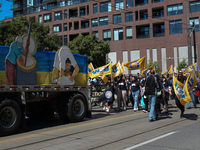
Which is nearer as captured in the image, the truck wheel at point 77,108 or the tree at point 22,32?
the truck wheel at point 77,108

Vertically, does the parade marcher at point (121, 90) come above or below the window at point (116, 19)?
below

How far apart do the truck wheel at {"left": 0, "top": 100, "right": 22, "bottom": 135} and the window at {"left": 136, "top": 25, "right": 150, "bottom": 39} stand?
4577cm

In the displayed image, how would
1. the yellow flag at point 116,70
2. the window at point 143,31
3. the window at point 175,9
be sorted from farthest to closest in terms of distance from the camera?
the window at point 143,31 < the window at point 175,9 < the yellow flag at point 116,70

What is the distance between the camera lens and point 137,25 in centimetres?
5088

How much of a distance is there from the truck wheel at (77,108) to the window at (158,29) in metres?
42.7

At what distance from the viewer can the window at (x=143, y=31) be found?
50969 mm

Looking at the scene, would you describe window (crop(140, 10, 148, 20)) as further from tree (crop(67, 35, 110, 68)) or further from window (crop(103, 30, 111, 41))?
tree (crop(67, 35, 110, 68))

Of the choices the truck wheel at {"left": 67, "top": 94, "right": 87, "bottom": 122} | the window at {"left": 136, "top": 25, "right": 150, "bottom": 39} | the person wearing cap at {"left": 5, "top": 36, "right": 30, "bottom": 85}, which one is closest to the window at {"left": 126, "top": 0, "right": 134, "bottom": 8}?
the window at {"left": 136, "top": 25, "right": 150, "bottom": 39}

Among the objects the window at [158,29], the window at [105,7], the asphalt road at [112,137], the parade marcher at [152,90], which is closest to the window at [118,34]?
the window at [105,7]

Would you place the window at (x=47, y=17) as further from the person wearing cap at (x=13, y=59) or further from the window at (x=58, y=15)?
the person wearing cap at (x=13, y=59)

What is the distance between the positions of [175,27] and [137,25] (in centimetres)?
724

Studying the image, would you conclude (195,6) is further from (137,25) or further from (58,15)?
(58,15)

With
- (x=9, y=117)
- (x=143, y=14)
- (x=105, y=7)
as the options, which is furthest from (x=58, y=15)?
(x=9, y=117)

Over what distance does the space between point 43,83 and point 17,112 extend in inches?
55.2
